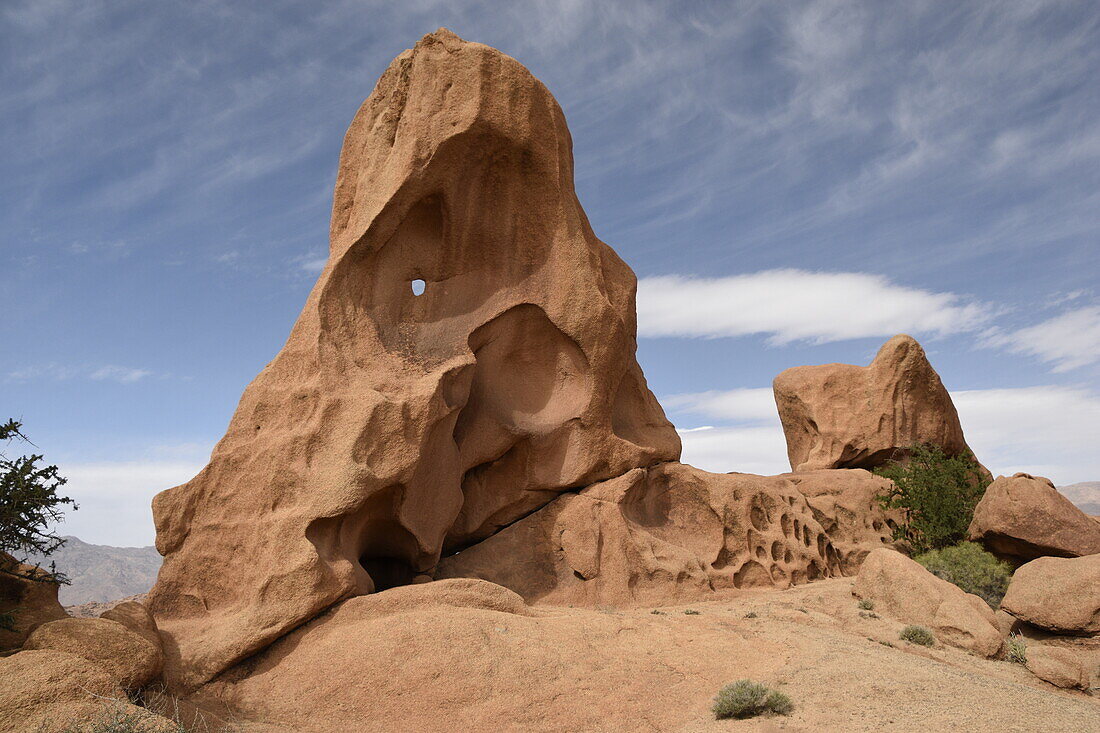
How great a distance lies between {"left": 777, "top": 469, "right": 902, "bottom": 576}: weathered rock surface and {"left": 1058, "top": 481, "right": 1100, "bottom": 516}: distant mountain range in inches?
4666

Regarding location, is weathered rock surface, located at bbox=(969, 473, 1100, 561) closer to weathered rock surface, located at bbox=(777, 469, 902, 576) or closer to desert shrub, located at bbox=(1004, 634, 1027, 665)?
weathered rock surface, located at bbox=(777, 469, 902, 576)

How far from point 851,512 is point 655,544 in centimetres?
656

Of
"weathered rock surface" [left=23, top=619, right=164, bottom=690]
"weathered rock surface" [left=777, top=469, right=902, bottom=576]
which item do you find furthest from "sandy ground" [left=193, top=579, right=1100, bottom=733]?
"weathered rock surface" [left=777, top=469, right=902, bottom=576]

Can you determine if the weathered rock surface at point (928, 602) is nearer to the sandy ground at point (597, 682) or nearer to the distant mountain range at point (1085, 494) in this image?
A: the sandy ground at point (597, 682)

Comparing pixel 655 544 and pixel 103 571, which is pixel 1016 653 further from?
pixel 103 571

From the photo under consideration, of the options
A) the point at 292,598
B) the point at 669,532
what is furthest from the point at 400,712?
the point at 669,532

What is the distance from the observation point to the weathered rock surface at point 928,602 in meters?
10.2

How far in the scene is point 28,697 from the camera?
569cm

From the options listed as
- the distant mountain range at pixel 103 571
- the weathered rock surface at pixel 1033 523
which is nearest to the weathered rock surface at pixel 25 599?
the weathered rock surface at pixel 1033 523

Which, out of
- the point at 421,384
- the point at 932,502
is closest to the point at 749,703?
the point at 421,384

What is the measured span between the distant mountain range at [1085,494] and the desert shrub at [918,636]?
415 feet

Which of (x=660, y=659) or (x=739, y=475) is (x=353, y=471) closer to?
(x=660, y=659)

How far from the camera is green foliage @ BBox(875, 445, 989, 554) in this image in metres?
17.1

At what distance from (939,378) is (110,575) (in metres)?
97.3
